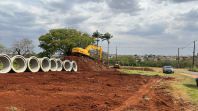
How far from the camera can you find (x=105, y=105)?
683 centimetres

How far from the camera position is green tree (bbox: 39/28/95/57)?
1813 inches

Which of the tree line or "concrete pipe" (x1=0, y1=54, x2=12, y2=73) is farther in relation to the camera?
the tree line

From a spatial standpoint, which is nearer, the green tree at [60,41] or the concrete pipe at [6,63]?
the concrete pipe at [6,63]

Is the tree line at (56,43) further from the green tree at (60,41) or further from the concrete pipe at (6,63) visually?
the concrete pipe at (6,63)

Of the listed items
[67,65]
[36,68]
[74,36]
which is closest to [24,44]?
[74,36]

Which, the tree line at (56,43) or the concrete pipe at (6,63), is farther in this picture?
the tree line at (56,43)

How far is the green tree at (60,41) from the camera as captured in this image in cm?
4604

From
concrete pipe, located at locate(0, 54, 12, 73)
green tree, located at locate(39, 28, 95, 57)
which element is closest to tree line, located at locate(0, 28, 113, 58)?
green tree, located at locate(39, 28, 95, 57)

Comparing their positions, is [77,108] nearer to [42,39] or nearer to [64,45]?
[64,45]

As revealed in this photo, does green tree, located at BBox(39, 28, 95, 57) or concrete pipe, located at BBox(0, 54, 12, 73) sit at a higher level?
green tree, located at BBox(39, 28, 95, 57)

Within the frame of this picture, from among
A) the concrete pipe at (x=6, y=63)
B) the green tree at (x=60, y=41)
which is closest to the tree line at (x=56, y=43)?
the green tree at (x=60, y=41)

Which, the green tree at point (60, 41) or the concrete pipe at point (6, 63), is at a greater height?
the green tree at point (60, 41)

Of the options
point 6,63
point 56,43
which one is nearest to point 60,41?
point 56,43

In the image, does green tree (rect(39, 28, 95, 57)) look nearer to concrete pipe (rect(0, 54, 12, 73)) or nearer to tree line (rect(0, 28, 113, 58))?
tree line (rect(0, 28, 113, 58))
